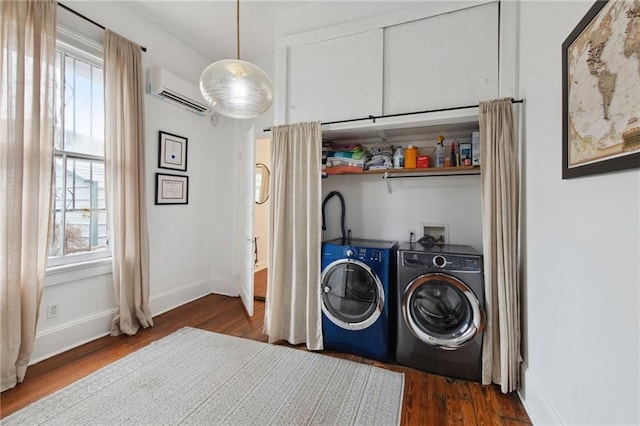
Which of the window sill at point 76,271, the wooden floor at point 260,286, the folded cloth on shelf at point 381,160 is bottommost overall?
the wooden floor at point 260,286

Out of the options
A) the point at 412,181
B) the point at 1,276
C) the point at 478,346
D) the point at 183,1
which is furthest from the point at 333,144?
the point at 1,276

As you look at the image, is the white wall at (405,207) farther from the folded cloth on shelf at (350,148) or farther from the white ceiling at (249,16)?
the white ceiling at (249,16)

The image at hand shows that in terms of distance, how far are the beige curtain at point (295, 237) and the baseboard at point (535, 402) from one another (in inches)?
57.3

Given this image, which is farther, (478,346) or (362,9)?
(362,9)

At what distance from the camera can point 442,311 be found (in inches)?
83.3

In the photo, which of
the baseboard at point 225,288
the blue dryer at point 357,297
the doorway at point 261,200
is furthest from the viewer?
the doorway at point 261,200

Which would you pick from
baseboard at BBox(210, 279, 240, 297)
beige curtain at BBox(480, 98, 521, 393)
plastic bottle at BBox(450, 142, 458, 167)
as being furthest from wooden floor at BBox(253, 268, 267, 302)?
plastic bottle at BBox(450, 142, 458, 167)

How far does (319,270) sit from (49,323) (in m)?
2.22

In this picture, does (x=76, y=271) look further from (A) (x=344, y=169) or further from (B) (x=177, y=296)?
(A) (x=344, y=169)

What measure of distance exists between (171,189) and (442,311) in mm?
3122

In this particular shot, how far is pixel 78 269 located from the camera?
2393 millimetres

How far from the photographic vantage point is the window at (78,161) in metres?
2.34

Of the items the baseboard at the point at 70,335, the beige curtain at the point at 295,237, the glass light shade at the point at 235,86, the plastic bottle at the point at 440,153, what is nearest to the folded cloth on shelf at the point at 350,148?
the beige curtain at the point at 295,237

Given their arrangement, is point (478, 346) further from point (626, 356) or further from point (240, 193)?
point (240, 193)
